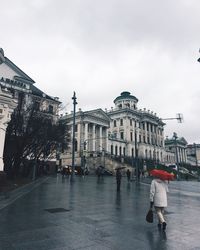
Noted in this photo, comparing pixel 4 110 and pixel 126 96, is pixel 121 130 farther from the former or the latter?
pixel 4 110

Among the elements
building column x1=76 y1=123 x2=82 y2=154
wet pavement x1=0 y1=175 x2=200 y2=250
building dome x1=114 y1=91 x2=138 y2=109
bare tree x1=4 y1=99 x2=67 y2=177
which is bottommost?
wet pavement x1=0 y1=175 x2=200 y2=250

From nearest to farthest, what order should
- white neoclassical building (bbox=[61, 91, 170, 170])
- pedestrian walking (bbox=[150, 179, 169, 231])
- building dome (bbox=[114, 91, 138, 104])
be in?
pedestrian walking (bbox=[150, 179, 169, 231])
white neoclassical building (bbox=[61, 91, 170, 170])
building dome (bbox=[114, 91, 138, 104])

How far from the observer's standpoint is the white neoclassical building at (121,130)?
81.4 meters

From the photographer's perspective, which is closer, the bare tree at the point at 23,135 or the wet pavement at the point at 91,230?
the wet pavement at the point at 91,230

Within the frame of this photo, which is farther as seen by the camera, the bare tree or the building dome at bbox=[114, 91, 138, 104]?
the building dome at bbox=[114, 91, 138, 104]

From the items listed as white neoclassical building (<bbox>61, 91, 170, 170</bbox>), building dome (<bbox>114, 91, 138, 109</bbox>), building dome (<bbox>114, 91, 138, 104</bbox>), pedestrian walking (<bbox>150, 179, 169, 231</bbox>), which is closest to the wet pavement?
pedestrian walking (<bbox>150, 179, 169, 231</bbox>)

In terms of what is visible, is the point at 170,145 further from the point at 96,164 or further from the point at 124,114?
the point at 96,164

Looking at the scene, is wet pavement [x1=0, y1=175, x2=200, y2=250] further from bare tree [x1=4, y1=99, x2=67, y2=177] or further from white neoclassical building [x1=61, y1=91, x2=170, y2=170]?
white neoclassical building [x1=61, y1=91, x2=170, y2=170]

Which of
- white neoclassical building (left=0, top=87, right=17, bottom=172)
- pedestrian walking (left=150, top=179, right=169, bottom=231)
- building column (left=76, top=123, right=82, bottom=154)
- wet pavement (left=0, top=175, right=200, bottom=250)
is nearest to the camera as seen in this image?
wet pavement (left=0, top=175, right=200, bottom=250)

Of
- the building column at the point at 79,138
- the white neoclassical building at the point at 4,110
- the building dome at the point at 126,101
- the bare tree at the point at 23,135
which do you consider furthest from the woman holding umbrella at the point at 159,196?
the building dome at the point at 126,101

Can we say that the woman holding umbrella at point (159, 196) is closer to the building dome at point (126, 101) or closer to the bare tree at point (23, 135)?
the bare tree at point (23, 135)

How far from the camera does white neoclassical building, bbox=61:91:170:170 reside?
81438 millimetres

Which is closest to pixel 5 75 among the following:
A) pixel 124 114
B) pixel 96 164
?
pixel 96 164

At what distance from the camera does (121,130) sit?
103 metres
